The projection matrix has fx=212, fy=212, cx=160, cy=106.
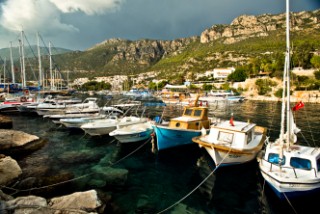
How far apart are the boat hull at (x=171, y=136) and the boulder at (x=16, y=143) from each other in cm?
1237

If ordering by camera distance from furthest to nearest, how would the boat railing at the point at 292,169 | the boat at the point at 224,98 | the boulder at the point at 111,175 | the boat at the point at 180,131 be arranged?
1. the boat at the point at 224,98
2. the boat at the point at 180,131
3. the boulder at the point at 111,175
4. the boat railing at the point at 292,169

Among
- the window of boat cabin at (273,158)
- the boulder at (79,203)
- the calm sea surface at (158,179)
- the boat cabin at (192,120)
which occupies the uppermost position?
the boat cabin at (192,120)

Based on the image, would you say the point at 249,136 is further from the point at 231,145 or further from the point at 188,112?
the point at 188,112

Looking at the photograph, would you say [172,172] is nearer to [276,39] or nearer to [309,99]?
[309,99]

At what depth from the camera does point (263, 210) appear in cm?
Answer: 1095

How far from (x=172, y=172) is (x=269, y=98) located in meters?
80.2

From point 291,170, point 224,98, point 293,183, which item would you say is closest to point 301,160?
point 291,170

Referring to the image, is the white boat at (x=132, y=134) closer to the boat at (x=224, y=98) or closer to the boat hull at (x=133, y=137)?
the boat hull at (x=133, y=137)

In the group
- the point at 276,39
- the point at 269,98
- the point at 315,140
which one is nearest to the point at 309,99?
the point at 269,98

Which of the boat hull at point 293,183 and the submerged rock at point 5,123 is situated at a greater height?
the submerged rock at point 5,123

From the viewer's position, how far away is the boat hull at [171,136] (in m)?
19.3

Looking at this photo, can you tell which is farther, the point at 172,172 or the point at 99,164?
the point at 99,164

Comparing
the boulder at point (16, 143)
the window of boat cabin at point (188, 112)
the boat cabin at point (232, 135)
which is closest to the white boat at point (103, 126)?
the boulder at point (16, 143)

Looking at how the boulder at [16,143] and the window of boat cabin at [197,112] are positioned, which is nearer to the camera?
the boulder at [16,143]
